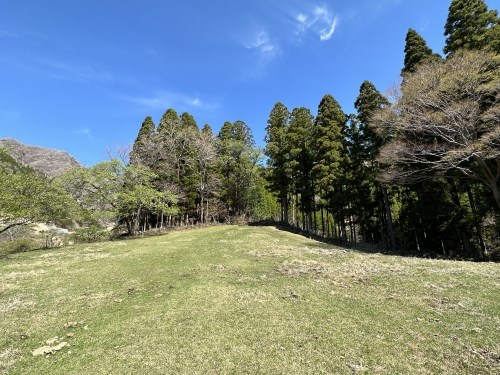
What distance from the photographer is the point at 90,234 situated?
24.2m

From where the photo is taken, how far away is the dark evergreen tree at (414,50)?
70.3 feet

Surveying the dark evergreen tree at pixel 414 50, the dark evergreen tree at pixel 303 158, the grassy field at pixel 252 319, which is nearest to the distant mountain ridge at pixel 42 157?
the dark evergreen tree at pixel 303 158

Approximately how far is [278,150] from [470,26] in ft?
62.9

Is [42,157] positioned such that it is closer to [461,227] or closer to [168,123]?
[168,123]

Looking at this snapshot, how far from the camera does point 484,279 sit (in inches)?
361

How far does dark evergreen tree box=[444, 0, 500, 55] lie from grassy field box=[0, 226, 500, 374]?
14.6 metres

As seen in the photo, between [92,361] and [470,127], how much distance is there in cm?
1845

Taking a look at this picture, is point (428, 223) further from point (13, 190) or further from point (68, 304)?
point (13, 190)

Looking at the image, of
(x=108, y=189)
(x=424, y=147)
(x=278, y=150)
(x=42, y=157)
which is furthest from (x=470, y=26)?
(x=42, y=157)

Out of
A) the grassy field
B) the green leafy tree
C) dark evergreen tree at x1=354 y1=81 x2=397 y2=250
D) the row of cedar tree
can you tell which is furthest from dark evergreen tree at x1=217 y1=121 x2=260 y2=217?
the grassy field

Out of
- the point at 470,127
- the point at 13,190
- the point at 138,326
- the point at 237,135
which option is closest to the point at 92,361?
the point at 138,326

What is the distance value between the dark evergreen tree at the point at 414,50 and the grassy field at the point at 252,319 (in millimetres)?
17250

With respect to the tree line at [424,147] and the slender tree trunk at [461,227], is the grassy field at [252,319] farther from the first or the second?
the slender tree trunk at [461,227]

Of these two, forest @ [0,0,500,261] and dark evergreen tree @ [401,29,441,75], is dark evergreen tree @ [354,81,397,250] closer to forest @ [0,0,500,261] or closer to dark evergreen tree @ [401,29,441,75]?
forest @ [0,0,500,261]
